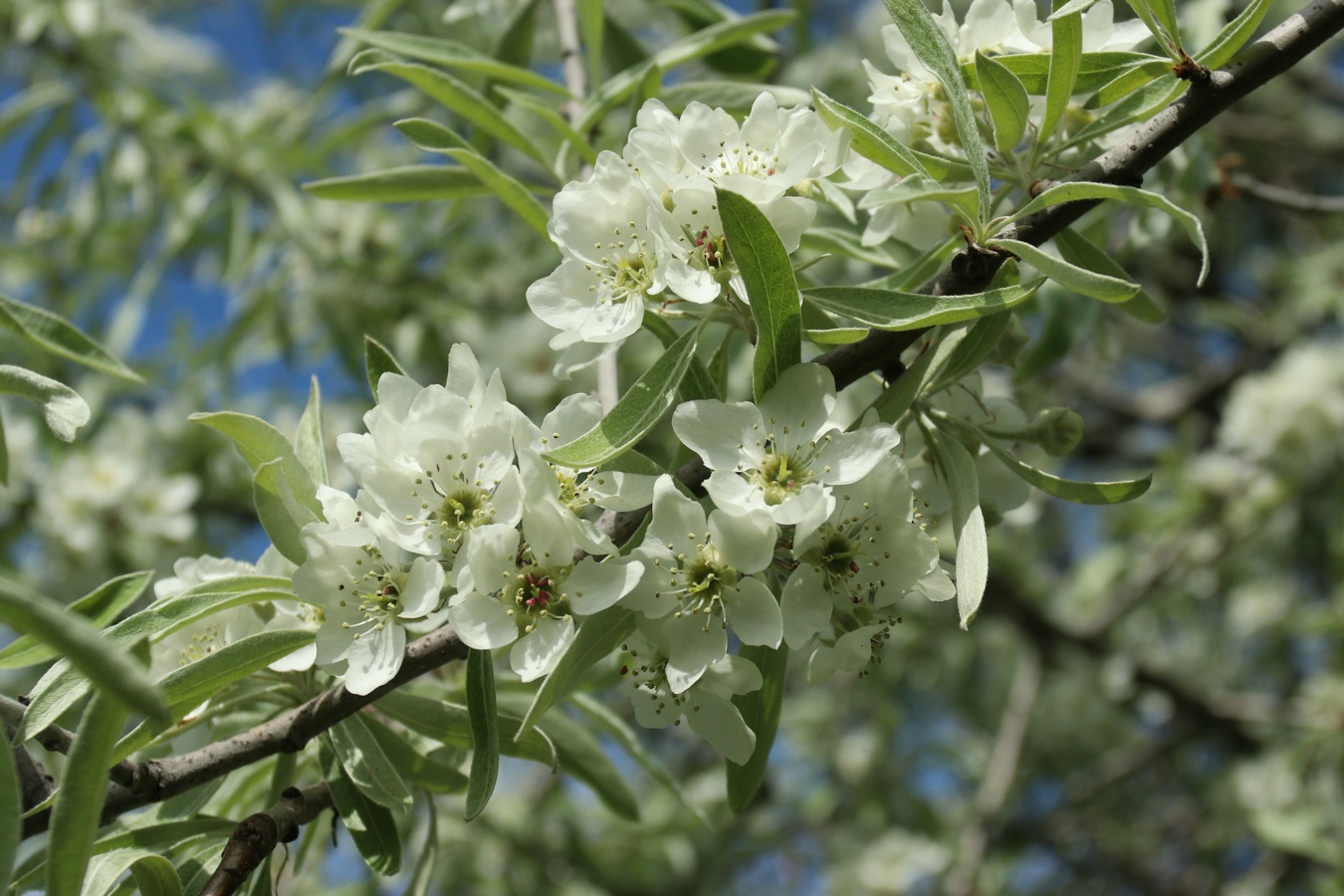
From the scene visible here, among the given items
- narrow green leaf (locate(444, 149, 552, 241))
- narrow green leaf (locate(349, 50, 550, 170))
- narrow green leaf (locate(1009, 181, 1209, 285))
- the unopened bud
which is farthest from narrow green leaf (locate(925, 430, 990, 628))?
narrow green leaf (locate(349, 50, 550, 170))

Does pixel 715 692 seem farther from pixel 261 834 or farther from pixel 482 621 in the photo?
pixel 261 834

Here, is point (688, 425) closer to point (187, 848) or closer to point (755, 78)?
point (187, 848)

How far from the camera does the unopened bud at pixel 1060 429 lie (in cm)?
143

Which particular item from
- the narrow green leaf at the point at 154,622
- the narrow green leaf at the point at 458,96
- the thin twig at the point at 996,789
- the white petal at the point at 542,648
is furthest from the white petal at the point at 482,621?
the thin twig at the point at 996,789

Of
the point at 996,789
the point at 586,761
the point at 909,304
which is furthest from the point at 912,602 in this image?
the point at 909,304

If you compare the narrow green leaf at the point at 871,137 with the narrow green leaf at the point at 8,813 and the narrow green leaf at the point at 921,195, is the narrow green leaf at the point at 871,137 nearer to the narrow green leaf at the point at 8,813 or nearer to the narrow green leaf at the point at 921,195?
the narrow green leaf at the point at 921,195

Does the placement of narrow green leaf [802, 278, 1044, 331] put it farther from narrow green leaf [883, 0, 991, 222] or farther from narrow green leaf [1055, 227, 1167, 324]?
narrow green leaf [1055, 227, 1167, 324]

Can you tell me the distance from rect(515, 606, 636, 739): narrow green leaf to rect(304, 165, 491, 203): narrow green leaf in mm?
794

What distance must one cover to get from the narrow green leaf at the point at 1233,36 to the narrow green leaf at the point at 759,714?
86cm

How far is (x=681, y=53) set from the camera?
6.40ft

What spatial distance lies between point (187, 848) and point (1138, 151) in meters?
1.46

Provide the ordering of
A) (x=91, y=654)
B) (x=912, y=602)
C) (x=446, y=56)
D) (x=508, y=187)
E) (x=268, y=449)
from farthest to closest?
(x=912, y=602), (x=446, y=56), (x=508, y=187), (x=268, y=449), (x=91, y=654)

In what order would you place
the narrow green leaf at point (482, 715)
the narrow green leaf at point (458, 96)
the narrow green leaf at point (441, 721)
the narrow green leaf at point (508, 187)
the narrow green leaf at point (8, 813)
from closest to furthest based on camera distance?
the narrow green leaf at point (8, 813) < the narrow green leaf at point (482, 715) < the narrow green leaf at point (441, 721) < the narrow green leaf at point (508, 187) < the narrow green leaf at point (458, 96)

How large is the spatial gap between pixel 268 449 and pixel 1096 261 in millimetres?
1094
